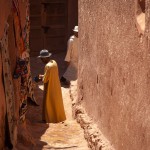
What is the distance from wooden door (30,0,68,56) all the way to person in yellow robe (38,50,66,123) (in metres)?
5.11

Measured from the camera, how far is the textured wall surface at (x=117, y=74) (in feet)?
14.1

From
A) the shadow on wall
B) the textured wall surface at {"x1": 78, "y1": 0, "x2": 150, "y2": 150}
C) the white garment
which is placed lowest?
the shadow on wall

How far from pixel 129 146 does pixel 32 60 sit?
8.80m

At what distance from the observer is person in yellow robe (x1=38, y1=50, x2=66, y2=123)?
26.6 feet

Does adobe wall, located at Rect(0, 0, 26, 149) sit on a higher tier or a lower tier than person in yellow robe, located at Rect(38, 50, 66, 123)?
higher

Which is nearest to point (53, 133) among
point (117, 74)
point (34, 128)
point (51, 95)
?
point (34, 128)

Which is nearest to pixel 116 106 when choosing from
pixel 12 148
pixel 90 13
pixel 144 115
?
pixel 144 115

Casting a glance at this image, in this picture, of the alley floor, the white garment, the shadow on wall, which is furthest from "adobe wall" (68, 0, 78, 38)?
the alley floor

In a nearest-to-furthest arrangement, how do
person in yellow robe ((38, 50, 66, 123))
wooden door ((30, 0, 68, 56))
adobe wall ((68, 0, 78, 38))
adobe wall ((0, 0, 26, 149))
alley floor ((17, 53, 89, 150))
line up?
adobe wall ((0, 0, 26, 149)), alley floor ((17, 53, 89, 150)), person in yellow robe ((38, 50, 66, 123)), adobe wall ((68, 0, 78, 38)), wooden door ((30, 0, 68, 56))

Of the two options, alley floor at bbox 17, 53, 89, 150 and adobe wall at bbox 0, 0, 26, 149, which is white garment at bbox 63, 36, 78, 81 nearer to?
alley floor at bbox 17, 53, 89, 150

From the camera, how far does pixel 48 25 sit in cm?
1337

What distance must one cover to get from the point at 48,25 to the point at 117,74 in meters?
8.49

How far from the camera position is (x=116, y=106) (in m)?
5.21

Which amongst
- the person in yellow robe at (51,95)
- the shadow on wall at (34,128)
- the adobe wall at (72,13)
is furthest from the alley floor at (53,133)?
the adobe wall at (72,13)
